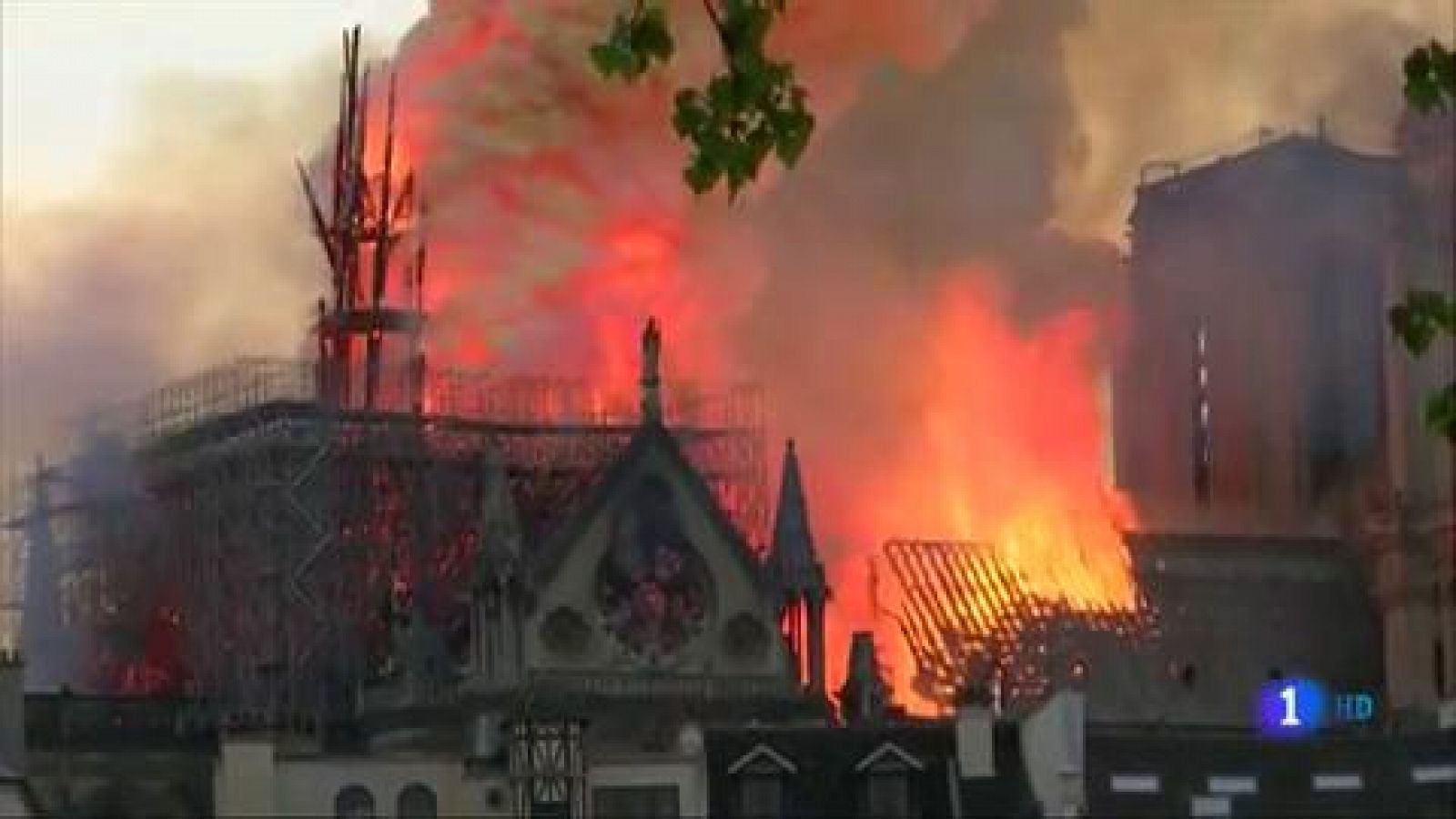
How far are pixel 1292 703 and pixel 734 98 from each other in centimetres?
11114

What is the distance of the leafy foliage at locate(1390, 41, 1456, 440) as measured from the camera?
84.9 feet

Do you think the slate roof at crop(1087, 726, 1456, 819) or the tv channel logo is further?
the tv channel logo

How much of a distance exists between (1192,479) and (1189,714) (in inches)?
841

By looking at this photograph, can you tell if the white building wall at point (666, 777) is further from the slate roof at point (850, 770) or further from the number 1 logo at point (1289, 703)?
the number 1 logo at point (1289, 703)

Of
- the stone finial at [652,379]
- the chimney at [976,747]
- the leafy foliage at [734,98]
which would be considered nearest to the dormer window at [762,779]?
the chimney at [976,747]

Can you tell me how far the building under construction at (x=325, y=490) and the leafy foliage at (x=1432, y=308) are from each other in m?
93.5

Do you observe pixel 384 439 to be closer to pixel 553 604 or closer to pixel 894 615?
pixel 553 604

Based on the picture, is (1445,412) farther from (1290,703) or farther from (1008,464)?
(1008,464)

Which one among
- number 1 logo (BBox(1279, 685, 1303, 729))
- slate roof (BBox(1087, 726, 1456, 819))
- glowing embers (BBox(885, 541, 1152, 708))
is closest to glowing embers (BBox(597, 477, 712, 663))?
glowing embers (BBox(885, 541, 1152, 708))

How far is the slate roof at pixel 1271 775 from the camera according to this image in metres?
101

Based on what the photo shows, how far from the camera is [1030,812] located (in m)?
101

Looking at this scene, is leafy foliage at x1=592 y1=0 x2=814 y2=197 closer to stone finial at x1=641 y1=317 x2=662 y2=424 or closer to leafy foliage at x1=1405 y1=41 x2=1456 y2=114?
leafy foliage at x1=1405 y1=41 x2=1456 y2=114

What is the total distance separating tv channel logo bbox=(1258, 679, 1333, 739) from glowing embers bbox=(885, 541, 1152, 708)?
579 cm

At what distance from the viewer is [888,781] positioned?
10294 cm
